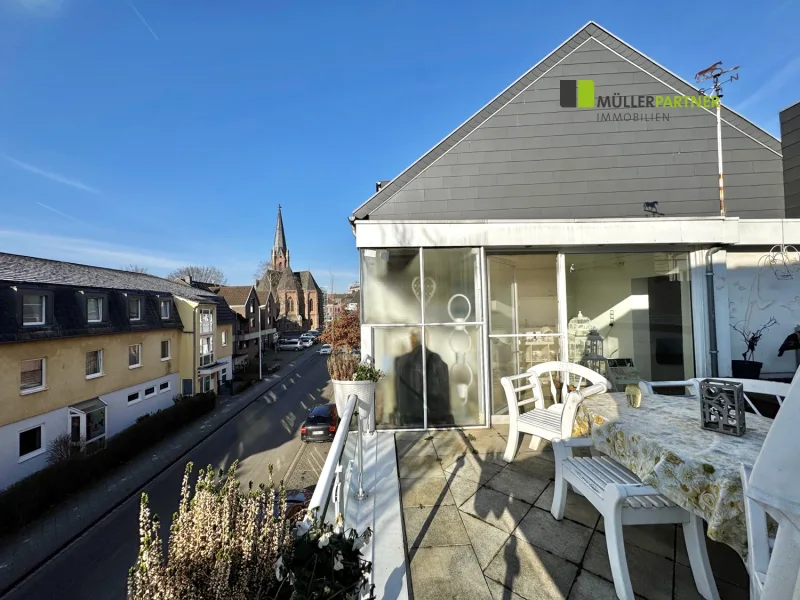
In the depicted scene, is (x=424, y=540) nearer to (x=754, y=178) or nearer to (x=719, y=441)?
(x=719, y=441)

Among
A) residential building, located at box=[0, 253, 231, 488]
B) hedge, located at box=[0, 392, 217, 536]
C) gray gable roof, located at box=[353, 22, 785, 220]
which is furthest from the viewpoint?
residential building, located at box=[0, 253, 231, 488]

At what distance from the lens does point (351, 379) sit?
429 centimetres

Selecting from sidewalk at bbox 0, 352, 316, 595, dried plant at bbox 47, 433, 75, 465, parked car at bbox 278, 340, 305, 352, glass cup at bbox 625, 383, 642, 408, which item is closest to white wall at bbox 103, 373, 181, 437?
dried plant at bbox 47, 433, 75, 465

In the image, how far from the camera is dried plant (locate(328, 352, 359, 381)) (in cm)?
432

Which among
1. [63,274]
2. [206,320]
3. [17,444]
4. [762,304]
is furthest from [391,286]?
[206,320]

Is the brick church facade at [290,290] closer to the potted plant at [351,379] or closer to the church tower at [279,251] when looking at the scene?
the church tower at [279,251]

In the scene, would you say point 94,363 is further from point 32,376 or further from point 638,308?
point 638,308

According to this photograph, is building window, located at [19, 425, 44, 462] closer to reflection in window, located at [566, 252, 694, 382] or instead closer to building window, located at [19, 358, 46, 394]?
building window, located at [19, 358, 46, 394]

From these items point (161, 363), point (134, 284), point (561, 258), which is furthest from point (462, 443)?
point (134, 284)

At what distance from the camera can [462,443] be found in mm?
4156

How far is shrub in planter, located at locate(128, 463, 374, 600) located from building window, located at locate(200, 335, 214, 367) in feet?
79.3

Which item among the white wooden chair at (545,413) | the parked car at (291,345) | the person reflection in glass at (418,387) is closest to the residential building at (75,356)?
the person reflection in glass at (418,387)

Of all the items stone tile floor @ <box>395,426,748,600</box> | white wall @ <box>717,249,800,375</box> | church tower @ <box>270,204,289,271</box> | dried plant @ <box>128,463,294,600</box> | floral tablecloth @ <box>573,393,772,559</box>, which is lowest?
stone tile floor @ <box>395,426,748,600</box>

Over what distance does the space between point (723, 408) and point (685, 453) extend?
548 millimetres
